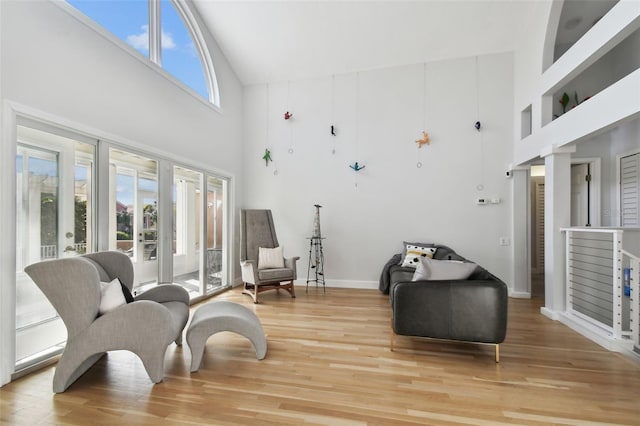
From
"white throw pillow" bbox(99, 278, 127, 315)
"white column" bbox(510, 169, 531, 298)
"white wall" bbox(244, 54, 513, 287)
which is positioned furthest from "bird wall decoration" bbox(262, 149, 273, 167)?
"white column" bbox(510, 169, 531, 298)

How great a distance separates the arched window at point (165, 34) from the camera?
2.88m

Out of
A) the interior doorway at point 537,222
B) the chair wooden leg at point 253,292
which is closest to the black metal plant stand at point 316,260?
the chair wooden leg at point 253,292

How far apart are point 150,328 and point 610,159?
20.8 feet

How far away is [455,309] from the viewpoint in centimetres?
234

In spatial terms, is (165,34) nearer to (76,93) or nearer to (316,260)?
(76,93)

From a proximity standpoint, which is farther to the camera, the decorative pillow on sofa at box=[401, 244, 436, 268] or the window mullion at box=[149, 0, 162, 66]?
the decorative pillow on sofa at box=[401, 244, 436, 268]

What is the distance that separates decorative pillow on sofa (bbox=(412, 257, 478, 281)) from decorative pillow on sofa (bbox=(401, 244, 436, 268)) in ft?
5.21

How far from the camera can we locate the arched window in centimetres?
288

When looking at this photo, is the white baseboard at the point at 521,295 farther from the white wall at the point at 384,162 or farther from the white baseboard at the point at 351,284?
the white baseboard at the point at 351,284

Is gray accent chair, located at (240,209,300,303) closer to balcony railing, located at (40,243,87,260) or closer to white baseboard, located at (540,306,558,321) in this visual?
balcony railing, located at (40,243,87,260)

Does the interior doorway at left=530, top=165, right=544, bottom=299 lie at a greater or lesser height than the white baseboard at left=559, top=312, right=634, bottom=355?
greater

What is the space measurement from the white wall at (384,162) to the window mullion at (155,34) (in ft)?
6.91

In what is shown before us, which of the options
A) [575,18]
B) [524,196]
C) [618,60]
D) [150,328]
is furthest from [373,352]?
[618,60]

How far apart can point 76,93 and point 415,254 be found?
4366mm
